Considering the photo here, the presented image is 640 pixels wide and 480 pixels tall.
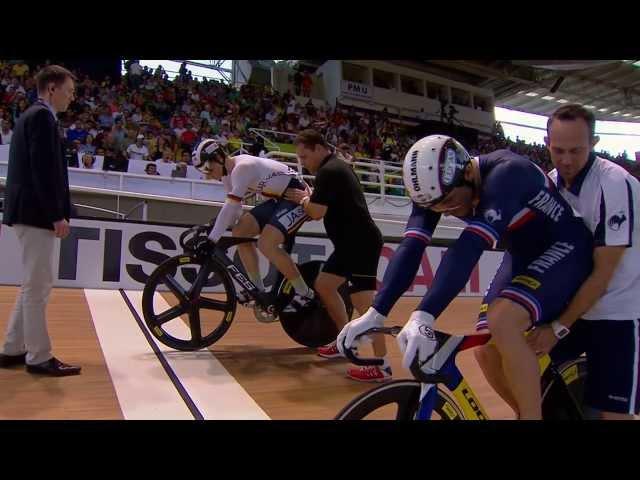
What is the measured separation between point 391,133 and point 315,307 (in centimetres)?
1567

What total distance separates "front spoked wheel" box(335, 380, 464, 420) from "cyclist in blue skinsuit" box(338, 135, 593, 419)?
0.11 meters

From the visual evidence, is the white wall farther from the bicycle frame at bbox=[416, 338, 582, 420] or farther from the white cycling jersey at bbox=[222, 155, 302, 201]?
the bicycle frame at bbox=[416, 338, 582, 420]

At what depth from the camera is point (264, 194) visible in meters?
3.62

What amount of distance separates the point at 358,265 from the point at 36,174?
192 centimetres

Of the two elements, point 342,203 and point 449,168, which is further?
point 342,203

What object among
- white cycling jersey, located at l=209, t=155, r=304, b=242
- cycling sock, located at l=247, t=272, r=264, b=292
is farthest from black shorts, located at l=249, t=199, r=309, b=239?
cycling sock, located at l=247, t=272, r=264, b=292

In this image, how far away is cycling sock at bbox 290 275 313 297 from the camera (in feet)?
11.5

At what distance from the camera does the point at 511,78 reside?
76.7 feet

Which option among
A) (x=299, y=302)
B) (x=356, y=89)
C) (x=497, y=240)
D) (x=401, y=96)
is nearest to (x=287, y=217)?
(x=299, y=302)

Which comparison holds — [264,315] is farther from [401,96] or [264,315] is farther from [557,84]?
[557,84]
